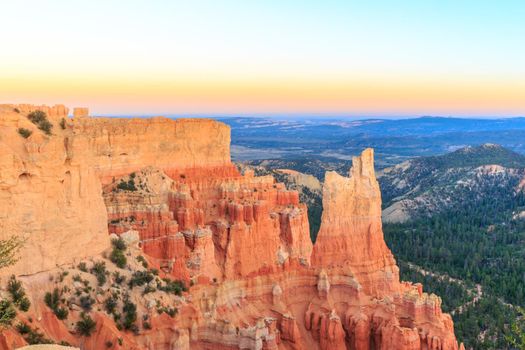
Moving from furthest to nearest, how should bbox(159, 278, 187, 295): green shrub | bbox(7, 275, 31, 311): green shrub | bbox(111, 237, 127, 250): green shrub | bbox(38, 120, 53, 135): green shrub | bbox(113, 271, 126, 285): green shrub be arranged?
bbox(159, 278, 187, 295): green shrub < bbox(111, 237, 127, 250): green shrub < bbox(113, 271, 126, 285): green shrub < bbox(38, 120, 53, 135): green shrub < bbox(7, 275, 31, 311): green shrub

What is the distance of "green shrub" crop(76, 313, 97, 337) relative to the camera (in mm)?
24844

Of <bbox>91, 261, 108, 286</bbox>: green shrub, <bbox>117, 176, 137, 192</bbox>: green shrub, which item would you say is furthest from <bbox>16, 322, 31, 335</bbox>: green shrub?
<bbox>117, 176, 137, 192</bbox>: green shrub

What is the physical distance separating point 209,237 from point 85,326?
1596 cm

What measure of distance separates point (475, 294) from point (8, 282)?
60.2m

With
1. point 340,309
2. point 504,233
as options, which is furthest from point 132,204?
point 504,233

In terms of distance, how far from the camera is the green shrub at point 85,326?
24844 millimetres

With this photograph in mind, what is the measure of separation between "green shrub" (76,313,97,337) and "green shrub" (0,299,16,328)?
362cm

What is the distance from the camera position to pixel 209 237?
132 ft

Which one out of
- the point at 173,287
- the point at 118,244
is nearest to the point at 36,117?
the point at 118,244

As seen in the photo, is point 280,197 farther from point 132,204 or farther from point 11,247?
point 11,247

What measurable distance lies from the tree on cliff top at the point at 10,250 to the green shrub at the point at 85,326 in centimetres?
400

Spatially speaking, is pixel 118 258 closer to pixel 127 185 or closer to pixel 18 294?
pixel 18 294

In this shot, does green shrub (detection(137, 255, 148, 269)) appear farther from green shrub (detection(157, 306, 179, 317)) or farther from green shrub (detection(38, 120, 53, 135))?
green shrub (detection(38, 120, 53, 135))

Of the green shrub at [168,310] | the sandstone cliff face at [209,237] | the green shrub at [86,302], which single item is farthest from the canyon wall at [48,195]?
the green shrub at [168,310]
